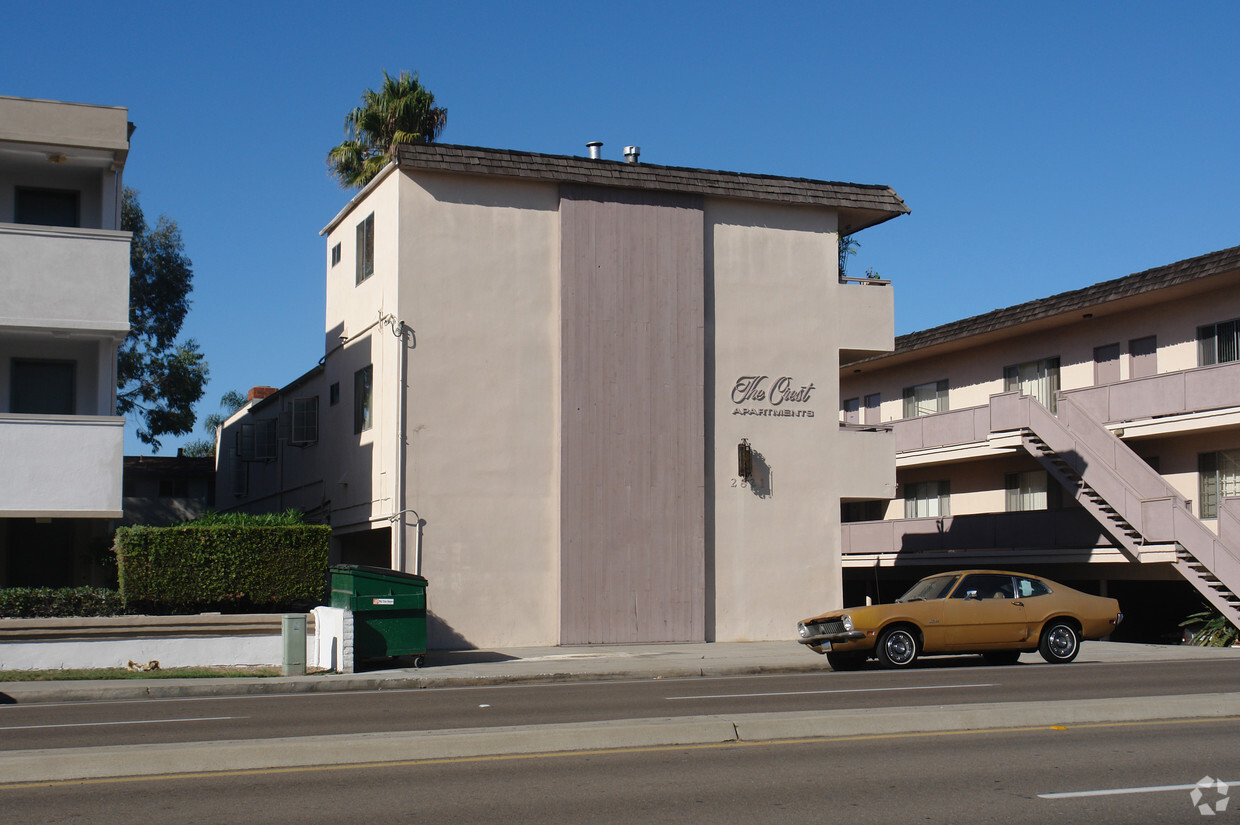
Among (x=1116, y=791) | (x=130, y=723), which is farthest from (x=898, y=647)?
(x=130, y=723)

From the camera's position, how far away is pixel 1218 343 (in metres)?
28.8

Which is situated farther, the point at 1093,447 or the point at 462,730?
the point at 1093,447

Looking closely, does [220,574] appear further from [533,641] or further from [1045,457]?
[1045,457]

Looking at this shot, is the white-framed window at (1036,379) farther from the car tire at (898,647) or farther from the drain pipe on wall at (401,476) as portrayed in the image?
the drain pipe on wall at (401,476)

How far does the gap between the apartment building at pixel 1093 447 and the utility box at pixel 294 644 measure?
14.6m

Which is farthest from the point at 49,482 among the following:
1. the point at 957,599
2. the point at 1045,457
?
the point at 1045,457

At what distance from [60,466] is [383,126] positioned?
785 inches

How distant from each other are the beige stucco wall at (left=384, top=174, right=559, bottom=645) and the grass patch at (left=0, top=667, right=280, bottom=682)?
495 cm

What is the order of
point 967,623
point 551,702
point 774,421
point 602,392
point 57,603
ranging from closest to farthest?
point 551,702 < point 967,623 < point 57,603 < point 602,392 < point 774,421

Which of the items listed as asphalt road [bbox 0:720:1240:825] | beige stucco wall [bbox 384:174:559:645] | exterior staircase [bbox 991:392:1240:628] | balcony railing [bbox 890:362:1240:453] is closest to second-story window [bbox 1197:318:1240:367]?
balcony railing [bbox 890:362:1240:453]

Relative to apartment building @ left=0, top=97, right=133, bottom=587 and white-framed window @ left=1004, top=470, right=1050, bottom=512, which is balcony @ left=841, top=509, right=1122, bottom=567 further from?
apartment building @ left=0, top=97, right=133, bottom=587

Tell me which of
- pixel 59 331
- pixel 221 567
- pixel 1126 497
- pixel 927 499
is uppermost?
pixel 59 331

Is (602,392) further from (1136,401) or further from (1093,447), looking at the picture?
(1136,401)

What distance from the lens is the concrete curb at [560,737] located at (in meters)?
9.20
